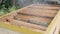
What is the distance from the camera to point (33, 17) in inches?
27.8

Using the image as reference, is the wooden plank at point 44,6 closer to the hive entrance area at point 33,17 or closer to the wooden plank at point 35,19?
the hive entrance area at point 33,17

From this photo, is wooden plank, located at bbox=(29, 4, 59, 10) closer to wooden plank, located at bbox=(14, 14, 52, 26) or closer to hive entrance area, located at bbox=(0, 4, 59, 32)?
hive entrance area, located at bbox=(0, 4, 59, 32)

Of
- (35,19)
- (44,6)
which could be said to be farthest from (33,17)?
(44,6)

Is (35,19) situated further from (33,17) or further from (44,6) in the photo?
(44,6)

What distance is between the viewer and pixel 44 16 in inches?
28.1

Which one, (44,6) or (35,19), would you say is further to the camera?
(44,6)

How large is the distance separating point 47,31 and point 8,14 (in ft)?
0.84

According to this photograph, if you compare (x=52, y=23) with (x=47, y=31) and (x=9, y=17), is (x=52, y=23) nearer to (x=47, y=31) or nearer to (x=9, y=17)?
(x=47, y=31)

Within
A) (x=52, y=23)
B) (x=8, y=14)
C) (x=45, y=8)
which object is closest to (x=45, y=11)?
(x=45, y=8)

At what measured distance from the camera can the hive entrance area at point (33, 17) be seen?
65 cm

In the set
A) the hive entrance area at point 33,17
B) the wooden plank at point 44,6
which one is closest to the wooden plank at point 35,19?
the hive entrance area at point 33,17

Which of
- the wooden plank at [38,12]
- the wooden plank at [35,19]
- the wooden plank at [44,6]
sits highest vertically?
the wooden plank at [44,6]

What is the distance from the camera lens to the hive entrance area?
25.5 inches

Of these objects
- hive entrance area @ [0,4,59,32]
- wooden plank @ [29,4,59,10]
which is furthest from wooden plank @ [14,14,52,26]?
wooden plank @ [29,4,59,10]
